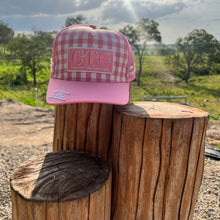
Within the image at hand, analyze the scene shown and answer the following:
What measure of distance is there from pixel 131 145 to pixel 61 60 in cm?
76

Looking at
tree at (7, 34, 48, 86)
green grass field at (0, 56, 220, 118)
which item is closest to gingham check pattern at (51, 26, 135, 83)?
green grass field at (0, 56, 220, 118)

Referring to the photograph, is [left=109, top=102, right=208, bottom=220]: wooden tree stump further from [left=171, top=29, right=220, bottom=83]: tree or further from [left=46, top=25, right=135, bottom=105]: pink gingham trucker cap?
[left=171, top=29, right=220, bottom=83]: tree

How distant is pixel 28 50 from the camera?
21.8 metres

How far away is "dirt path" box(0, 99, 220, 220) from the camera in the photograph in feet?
8.56

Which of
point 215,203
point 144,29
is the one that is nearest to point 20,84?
point 144,29

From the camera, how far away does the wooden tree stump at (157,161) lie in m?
1.33

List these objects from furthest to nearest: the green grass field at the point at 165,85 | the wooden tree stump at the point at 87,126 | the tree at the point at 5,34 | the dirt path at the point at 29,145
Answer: the tree at the point at 5,34 → the green grass field at the point at 165,85 → the dirt path at the point at 29,145 → the wooden tree stump at the point at 87,126

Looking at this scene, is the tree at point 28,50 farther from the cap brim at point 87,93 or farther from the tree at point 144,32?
the cap brim at point 87,93

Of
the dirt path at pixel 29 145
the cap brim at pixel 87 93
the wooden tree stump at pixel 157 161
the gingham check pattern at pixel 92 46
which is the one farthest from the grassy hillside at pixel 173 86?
the cap brim at pixel 87 93

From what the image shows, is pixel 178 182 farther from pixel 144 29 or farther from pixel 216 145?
pixel 144 29

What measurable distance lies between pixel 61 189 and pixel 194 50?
28.4 meters

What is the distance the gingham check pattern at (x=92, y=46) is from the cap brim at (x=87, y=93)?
0.04 m

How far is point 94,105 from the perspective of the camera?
1.56m

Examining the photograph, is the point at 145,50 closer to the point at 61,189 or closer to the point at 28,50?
the point at 28,50
